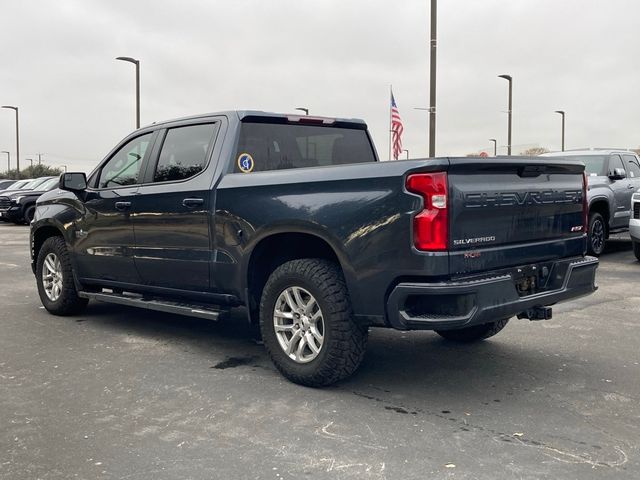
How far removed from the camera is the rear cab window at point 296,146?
208 inches

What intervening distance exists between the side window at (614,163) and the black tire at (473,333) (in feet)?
26.2

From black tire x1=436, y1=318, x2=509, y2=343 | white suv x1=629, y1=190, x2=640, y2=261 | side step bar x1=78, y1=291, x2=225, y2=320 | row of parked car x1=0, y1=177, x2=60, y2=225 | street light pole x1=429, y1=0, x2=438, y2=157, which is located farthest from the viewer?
row of parked car x1=0, y1=177, x2=60, y2=225

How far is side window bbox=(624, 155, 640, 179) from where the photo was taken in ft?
42.3

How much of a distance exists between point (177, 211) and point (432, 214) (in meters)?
2.31

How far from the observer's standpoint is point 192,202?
5152mm

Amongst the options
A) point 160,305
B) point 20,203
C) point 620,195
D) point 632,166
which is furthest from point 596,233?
point 20,203

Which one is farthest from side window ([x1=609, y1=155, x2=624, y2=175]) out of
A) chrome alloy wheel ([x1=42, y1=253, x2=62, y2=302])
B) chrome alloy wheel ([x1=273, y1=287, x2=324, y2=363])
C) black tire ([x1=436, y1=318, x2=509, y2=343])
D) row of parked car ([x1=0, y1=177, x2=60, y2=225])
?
row of parked car ([x1=0, y1=177, x2=60, y2=225])

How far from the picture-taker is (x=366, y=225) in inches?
158

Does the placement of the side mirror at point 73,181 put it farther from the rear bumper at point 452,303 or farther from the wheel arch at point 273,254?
the rear bumper at point 452,303

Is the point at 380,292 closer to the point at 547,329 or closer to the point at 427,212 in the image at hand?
the point at 427,212

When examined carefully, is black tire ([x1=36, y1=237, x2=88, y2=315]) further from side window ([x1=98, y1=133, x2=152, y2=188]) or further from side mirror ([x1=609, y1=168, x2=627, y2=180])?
side mirror ([x1=609, y1=168, x2=627, y2=180])

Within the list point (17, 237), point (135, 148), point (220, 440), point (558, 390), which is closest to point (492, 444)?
point (558, 390)

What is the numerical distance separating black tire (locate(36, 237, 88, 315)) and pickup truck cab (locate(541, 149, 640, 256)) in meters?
8.75

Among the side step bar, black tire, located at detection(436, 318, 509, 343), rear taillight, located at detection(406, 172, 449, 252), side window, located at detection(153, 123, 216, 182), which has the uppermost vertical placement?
side window, located at detection(153, 123, 216, 182)
